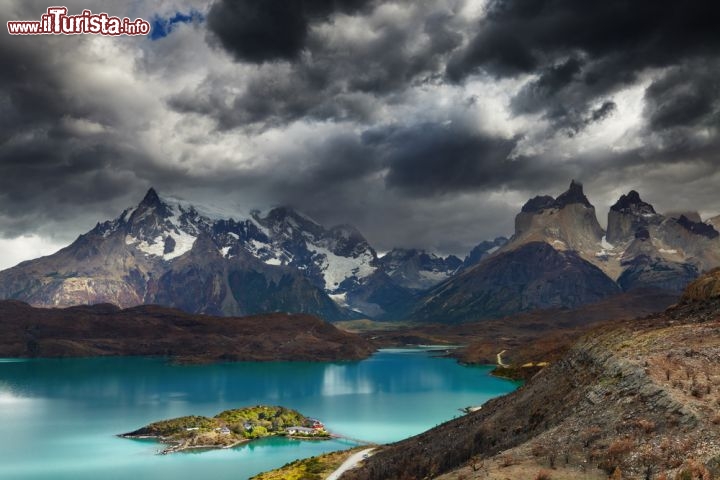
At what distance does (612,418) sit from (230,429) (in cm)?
12222

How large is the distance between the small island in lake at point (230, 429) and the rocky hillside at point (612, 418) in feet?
221

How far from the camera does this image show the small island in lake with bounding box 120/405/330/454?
493ft

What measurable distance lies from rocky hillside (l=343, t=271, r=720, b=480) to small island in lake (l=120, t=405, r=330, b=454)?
67.3m

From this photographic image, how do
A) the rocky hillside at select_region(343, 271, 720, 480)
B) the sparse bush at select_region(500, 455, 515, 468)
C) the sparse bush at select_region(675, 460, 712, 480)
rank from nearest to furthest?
the sparse bush at select_region(675, 460, 712, 480) < the rocky hillside at select_region(343, 271, 720, 480) < the sparse bush at select_region(500, 455, 515, 468)

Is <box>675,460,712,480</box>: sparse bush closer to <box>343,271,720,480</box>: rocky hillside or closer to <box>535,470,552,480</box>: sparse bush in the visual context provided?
<box>343,271,720,480</box>: rocky hillside

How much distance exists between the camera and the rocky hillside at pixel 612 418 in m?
47.6

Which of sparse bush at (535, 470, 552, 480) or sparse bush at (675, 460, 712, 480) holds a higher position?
sparse bush at (675, 460, 712, 480)

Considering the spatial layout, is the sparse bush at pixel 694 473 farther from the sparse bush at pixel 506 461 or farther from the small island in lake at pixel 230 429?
the small island in lake at pixel 230 429

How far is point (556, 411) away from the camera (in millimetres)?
68875

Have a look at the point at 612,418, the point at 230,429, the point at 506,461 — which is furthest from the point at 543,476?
the point at 230,429

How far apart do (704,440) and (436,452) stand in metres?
39.6

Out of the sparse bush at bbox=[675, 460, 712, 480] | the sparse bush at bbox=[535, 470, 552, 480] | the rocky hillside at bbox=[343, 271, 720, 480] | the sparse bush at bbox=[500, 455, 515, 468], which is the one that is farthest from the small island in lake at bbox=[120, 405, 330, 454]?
the sparse bush at bbox=[675, 460, 712, 480]

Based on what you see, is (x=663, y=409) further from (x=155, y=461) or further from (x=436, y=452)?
(x=155, y=461)

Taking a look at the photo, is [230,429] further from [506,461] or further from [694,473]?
[694,473]
